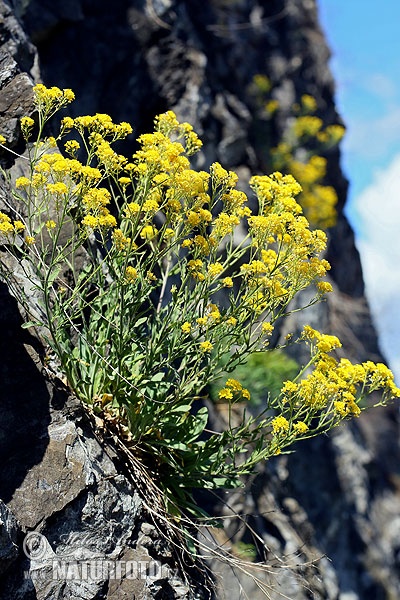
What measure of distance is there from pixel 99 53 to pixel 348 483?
7528mm

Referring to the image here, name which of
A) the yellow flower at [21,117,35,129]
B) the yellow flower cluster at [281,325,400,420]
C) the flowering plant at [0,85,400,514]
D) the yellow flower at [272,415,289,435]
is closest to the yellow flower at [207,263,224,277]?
the flowering plant at [0,85,400,514]

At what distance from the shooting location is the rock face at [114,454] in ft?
11.2

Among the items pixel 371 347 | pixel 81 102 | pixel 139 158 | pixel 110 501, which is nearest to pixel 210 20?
pixel 81 102

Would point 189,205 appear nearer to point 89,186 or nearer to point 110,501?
point 89,186

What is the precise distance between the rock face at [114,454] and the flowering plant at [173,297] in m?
0.25

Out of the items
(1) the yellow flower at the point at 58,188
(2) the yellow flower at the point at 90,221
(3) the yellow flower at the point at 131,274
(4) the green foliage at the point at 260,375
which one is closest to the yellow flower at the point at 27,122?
(1) the yellow flower at the point at 58,188

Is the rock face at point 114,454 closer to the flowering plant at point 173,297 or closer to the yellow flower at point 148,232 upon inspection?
the flowering plant at point 173,297

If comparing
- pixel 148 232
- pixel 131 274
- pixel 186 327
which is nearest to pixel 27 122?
pixel 148 232

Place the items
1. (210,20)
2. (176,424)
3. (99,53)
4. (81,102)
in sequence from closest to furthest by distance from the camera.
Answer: (176,424) → (81,102) → (99,53) → (210,20)

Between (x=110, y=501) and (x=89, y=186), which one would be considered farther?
(x=110, y=501)

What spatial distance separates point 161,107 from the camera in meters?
7.75

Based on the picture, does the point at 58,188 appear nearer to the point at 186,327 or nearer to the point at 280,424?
the point at 186,327

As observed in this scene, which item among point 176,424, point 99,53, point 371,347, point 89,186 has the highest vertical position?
point 371,347

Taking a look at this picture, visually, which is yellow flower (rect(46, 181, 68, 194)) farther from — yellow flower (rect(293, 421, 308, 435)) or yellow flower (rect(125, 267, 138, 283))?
yellow flower (rect(293, 421, 308, 435))
